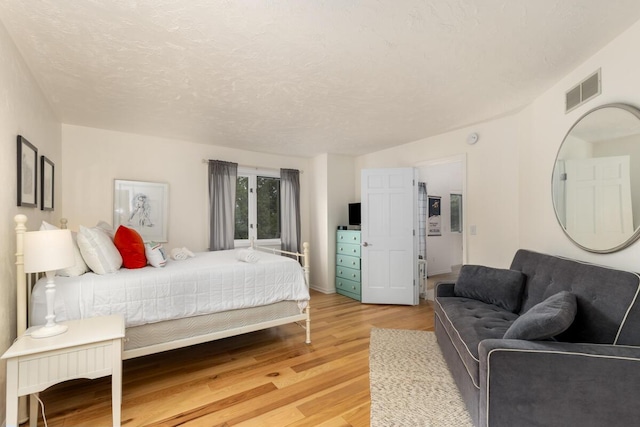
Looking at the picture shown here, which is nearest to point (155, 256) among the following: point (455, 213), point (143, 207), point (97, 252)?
point (97, 252)

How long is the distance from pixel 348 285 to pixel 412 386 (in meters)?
2.60

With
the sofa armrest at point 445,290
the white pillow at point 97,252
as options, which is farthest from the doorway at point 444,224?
the white pillow at point 97,252

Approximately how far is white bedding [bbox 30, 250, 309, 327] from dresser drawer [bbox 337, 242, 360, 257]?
70.6 inches

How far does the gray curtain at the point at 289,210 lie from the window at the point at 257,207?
0.11 meters

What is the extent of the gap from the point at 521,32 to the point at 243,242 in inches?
162

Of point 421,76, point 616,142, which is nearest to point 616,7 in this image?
point 616,142

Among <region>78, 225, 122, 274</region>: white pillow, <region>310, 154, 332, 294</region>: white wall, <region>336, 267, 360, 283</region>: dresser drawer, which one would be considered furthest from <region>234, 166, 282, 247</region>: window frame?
<region>78, 225, 122, 274</region>: white pillow

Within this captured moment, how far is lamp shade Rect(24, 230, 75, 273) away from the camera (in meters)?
1.58

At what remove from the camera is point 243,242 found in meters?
4.69

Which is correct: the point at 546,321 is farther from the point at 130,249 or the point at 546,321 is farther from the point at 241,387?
the point at 130,249

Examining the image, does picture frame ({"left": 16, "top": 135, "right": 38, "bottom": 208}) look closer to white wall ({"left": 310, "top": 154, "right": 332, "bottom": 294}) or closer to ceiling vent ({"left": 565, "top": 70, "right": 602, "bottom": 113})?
→ white wall ({"left": 310, "top": 154, "right": 332, "bottom": 294})

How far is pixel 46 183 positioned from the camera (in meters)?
2.74

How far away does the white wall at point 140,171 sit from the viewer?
3527 millimetres

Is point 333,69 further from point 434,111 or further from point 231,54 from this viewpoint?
point 434,111
